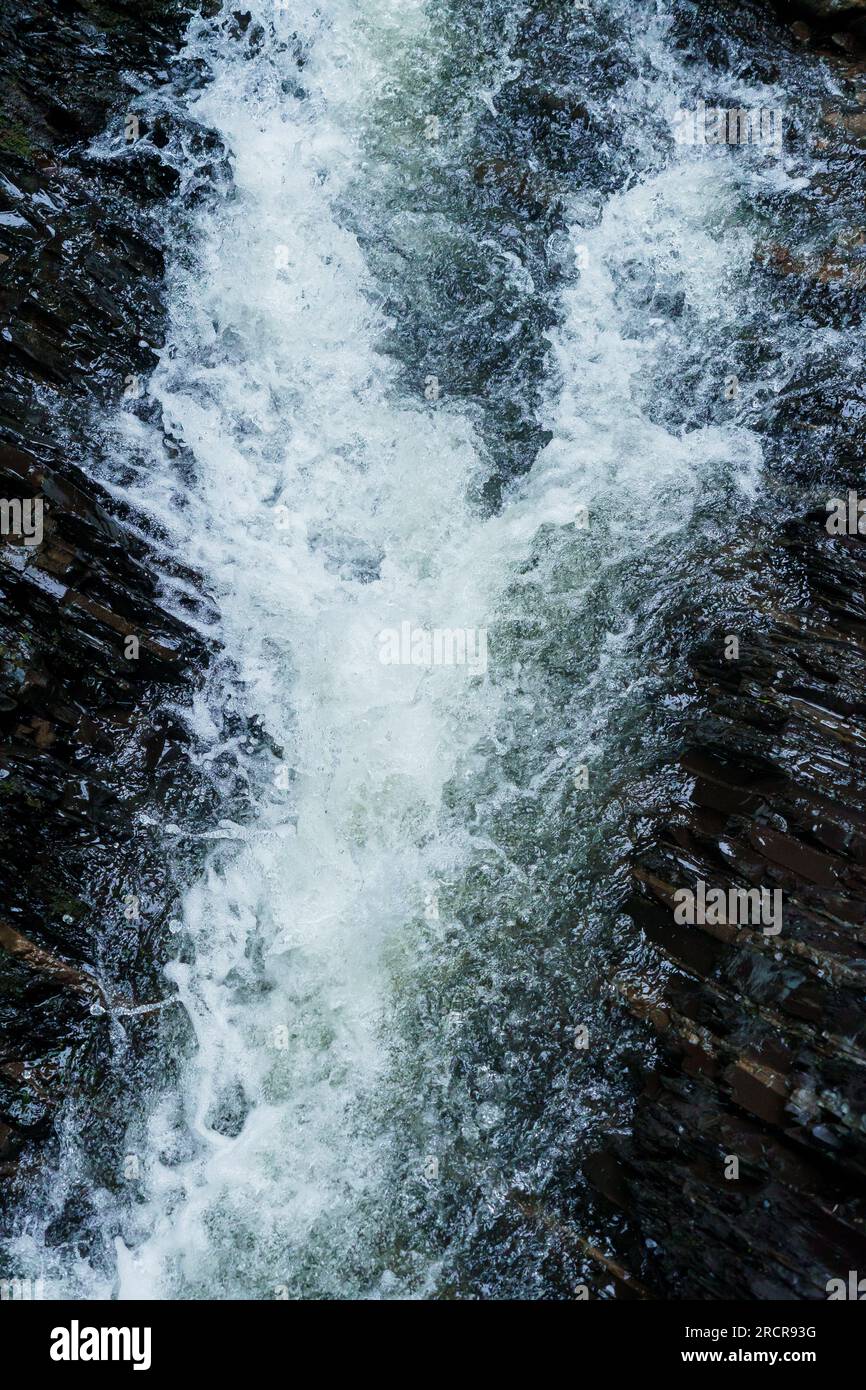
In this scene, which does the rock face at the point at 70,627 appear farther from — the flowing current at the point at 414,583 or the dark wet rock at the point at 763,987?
the dark wet rock at the point at 763,987

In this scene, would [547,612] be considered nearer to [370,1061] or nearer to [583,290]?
[583,290]

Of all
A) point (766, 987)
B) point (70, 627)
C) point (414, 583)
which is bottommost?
point (766, 987)

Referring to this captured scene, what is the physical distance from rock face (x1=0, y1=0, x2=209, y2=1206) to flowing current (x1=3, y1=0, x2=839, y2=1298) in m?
0.29

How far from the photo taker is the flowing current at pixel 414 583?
624 centimetres

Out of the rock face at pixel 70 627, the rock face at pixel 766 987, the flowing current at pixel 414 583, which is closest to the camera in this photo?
the rock face at pixel 766 987

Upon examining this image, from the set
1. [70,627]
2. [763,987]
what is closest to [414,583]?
[70,627]

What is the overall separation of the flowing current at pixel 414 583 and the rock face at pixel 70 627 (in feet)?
0.96

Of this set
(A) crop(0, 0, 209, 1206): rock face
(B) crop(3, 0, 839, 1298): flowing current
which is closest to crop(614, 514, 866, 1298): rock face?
(B) crop(3, 0, 839, 1298): flowing current

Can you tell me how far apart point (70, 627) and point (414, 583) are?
101 inches

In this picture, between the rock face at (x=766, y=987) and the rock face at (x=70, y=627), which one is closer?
the rock face at (x=766, y=987)

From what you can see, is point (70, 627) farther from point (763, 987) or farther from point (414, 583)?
point (763, 987)

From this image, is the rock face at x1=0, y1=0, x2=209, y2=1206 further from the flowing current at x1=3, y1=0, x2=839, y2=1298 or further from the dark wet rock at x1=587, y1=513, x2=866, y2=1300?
the dark wet rock at x1=587, y1=513, x2=866, y2=1300

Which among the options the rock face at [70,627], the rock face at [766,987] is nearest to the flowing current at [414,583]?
the rock face at [70,627]

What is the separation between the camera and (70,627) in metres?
6.89
